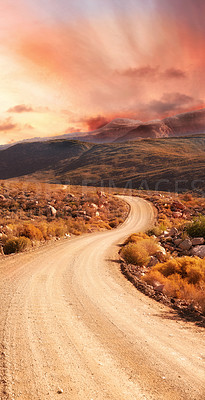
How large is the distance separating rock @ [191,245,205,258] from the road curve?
6094 mm

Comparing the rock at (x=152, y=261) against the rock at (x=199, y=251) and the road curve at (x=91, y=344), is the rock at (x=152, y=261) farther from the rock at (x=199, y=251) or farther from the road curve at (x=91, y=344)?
the road curve at (x=91, y=344)

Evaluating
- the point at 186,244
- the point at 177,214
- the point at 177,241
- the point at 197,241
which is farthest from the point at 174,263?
the point at 177,214

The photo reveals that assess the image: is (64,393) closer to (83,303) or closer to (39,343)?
(39,343)

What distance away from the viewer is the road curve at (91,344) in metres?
3.69

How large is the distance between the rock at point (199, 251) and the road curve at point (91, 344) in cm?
609

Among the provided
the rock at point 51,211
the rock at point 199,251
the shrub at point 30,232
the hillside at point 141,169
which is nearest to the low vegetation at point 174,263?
the rock at point 199,251

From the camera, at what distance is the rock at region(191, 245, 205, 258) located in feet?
44.3

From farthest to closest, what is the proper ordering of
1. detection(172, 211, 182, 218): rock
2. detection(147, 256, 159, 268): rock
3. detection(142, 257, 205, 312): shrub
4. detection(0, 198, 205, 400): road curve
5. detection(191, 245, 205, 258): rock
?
detection(172, 211, 182, 218): rock, detection(191, 245, 205, 258): rock, detection(147, 256, 159, 268): rock, detection(142, 257, 205, 312): shrub, detection(0, 198, 205, 400): road curve

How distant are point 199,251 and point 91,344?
36.1ft

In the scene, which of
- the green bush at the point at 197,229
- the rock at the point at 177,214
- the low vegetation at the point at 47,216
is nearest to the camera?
the low vegetation at the point at 47,216

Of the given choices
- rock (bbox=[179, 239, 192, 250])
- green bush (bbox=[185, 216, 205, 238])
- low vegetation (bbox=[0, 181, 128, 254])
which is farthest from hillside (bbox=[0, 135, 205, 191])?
rock (bbox=[179, 239, 192, 250])

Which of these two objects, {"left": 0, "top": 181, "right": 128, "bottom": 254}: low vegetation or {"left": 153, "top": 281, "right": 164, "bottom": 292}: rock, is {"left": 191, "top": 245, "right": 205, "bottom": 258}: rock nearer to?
{"left": 153, "top": 281, "right": 164, "bottom": 292}: rock

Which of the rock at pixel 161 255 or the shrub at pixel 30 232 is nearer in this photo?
the rock at pixel 161 255

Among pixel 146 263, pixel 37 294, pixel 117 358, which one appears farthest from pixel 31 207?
pixel 117 358
